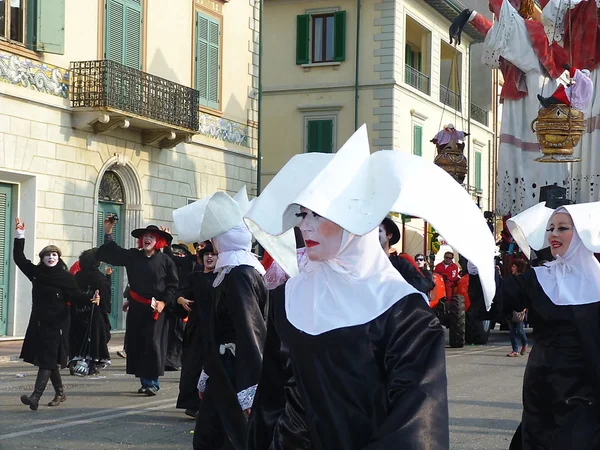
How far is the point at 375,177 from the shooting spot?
3.52 meters

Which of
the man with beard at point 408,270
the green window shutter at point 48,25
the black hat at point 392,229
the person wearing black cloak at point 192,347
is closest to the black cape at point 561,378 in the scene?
the person wearing black cloak at point 192,347

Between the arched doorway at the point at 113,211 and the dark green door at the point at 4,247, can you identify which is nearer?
the dark green door at the point at 4,247

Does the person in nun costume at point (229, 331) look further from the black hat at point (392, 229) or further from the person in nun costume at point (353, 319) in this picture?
the person in nun costume at point (353, 319)

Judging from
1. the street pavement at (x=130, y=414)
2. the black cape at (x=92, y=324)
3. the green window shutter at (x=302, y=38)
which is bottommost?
the street pavement at (x=130, y=414)

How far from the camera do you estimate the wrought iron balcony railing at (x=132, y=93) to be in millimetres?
20078

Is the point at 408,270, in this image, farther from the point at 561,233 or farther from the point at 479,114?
the point at 479,114

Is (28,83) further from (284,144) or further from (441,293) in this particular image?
(284,144)

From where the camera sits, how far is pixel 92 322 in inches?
542

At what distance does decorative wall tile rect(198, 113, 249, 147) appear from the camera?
2448 centimetres

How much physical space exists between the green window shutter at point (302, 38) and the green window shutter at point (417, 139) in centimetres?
423

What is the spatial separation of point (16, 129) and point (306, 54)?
16.9 metres

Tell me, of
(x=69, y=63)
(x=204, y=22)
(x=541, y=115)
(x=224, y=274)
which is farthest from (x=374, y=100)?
(x=224, y=274)

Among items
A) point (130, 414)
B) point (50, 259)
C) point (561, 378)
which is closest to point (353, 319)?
point (561, 378)

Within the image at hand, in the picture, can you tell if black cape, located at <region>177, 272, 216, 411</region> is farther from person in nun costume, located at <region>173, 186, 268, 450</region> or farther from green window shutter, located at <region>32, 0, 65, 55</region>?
green window shutter, located at <region>32, 0, 65, 55</region>
